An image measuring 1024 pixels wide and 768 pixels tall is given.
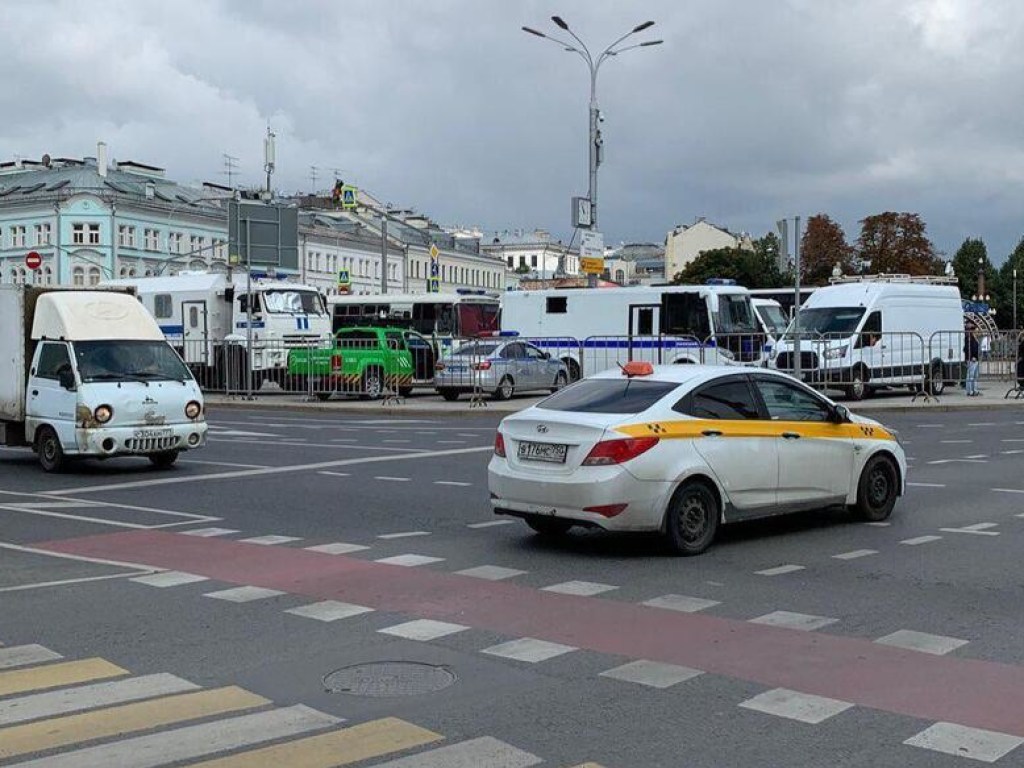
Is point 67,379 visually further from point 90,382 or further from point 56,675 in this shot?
point 56,675

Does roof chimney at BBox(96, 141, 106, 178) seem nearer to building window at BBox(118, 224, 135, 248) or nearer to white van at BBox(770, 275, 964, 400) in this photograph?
building window at BBox(118, 224, 135, 248)

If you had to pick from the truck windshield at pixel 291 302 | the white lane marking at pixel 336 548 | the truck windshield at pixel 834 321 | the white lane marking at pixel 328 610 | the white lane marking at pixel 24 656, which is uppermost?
the truck windshield at pixel 291 302

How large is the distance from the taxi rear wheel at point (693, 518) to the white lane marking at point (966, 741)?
455cm

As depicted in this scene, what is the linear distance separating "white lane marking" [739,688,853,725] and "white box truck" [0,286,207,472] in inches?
500

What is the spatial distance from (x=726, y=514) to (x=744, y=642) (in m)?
3.37

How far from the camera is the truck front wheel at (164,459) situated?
18000 millimetres

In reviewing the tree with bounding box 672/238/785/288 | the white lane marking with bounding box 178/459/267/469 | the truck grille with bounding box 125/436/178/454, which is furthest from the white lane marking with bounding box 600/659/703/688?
the tree with bounding box 672/238/785/288

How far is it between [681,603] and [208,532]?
17.6ft

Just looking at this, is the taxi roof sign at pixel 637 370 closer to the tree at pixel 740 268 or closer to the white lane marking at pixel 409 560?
the white lane marking at pixel 409 560

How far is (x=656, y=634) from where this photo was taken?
7465 millimetres

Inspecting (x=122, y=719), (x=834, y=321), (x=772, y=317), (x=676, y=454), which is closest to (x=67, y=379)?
(x=676, y=454)

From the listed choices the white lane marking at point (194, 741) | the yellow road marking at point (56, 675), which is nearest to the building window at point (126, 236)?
the yellow road marking at point (56, 675)

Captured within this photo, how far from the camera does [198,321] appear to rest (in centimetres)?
4053

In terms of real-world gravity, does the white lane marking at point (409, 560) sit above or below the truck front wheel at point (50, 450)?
below
